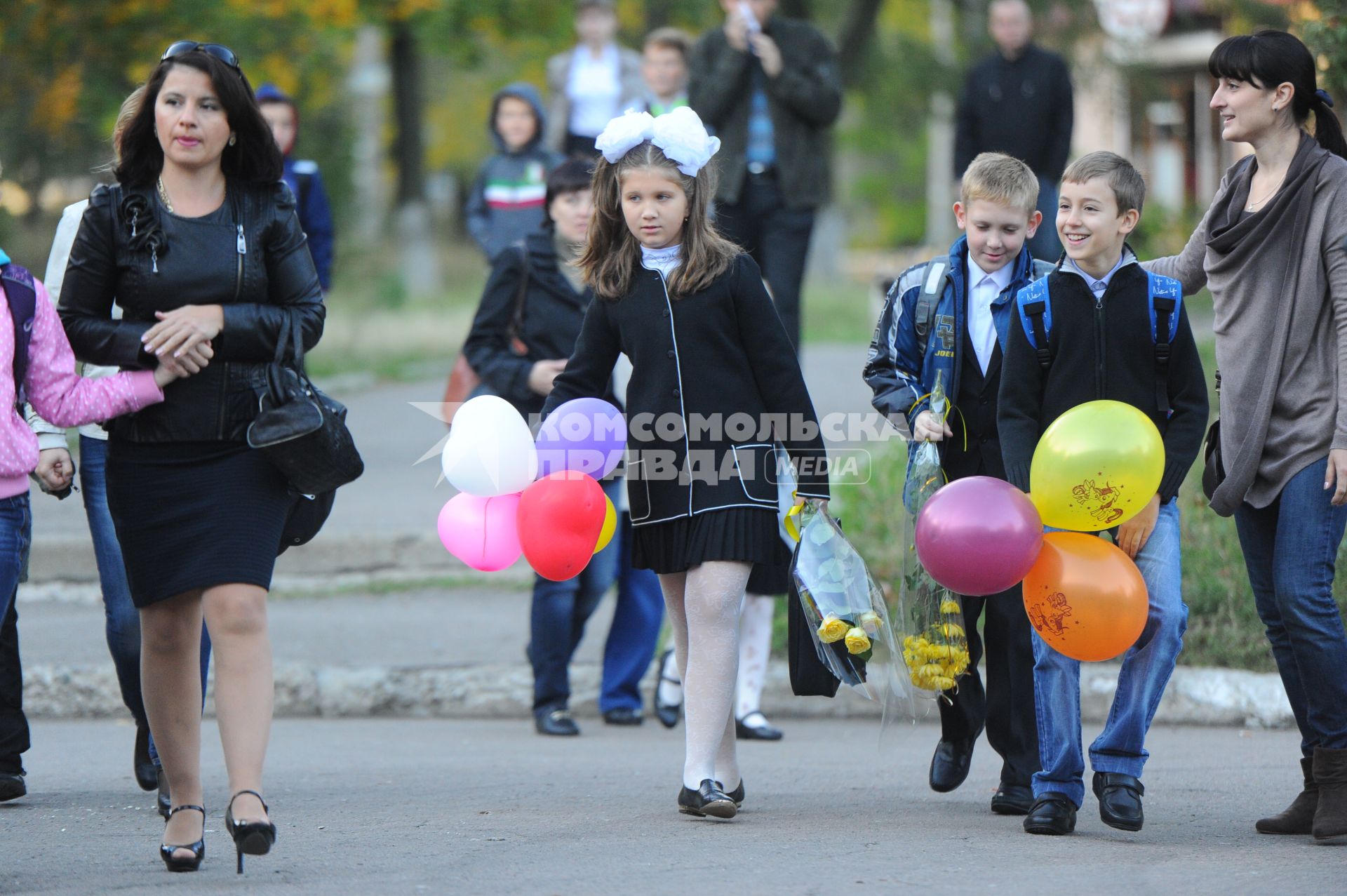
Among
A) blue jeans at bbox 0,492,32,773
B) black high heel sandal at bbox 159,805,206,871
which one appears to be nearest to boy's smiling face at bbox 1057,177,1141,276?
black high heel sandal at bbox 159,805,206,871

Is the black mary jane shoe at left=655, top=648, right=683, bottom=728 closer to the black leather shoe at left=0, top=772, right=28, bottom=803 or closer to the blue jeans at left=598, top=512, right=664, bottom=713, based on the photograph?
the blue jeans at left=598, top=512, right=664, bottom=713

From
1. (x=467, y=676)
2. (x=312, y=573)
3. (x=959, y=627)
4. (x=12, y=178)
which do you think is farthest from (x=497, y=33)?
(x=959, y=627)

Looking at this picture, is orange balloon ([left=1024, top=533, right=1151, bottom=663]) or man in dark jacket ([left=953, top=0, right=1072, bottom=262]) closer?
orange balloon ([left=1024, top=533, right=1151, bottom=663])

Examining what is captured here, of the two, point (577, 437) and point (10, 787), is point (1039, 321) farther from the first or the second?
point (10, 787)

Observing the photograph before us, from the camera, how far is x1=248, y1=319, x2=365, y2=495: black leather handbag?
4.14 metres

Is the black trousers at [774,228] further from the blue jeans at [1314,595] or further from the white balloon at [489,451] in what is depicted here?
the blue jeans at [1314,595]

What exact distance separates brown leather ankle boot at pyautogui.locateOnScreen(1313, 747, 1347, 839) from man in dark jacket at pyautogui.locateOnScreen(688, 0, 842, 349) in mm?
4759

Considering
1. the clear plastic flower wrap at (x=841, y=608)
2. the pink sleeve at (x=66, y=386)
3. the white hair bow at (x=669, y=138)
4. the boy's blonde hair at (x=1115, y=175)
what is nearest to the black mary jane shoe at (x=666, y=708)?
the clear plastic flower wrap at (x=841, y=608)

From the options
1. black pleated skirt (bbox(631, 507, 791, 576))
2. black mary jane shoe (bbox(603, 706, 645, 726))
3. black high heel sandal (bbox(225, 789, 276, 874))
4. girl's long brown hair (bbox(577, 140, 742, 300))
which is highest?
girl's long brown hair (bbox(577, 140, 742, 300))

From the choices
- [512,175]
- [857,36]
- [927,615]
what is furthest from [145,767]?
[857,36]

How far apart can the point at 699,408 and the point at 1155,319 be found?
1349 mm

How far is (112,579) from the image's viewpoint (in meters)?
5.45

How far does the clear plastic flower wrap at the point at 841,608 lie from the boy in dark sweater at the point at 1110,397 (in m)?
0.47

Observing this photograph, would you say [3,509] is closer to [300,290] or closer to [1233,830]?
[300,290]
